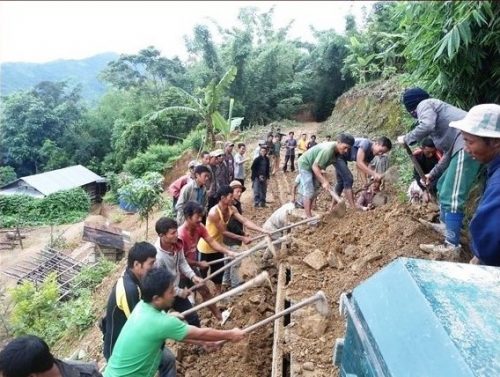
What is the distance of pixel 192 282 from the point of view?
4035 millimetres

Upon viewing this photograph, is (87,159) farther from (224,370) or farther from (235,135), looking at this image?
(224,370)

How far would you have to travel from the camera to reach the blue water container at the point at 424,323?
4.33 ft

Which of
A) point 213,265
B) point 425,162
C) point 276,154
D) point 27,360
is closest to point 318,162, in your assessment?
point 425,162

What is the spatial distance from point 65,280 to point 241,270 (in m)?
7.72

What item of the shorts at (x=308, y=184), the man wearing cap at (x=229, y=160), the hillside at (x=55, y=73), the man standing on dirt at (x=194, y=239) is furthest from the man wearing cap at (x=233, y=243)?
the hillside at (x=55, y=73)

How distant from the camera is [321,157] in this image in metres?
5.25

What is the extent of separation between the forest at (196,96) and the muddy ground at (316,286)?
30.1ft

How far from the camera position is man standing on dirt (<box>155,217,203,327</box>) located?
3486 millimetres

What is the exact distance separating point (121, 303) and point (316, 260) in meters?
2.14

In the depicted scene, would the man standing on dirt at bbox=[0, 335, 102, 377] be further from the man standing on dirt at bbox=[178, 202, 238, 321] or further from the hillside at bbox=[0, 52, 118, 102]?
the hillside at bbox=[0, 52, 118, 102]

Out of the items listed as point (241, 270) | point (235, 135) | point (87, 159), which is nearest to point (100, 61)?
point (87, 159)

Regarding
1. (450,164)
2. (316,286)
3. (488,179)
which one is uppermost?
(488,179)

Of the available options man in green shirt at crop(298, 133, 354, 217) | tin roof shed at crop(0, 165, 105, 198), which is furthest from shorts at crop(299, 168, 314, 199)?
tin roof shed at crop(0, 165, 105, 198)

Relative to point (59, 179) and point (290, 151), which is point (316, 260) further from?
point (59, 179)
